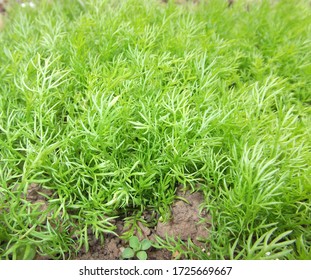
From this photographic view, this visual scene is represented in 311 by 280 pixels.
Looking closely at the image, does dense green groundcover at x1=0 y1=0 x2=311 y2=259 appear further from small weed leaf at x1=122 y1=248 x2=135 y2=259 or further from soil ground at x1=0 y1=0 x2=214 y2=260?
small weed leaf at x1=122 y1=248 x2=135 y2=259

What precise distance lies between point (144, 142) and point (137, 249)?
0.59m

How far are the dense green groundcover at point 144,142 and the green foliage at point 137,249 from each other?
10cm

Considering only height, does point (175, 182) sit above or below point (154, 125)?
below

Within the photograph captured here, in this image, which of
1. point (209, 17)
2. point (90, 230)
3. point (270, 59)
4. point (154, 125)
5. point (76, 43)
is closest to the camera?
point (90, 230)

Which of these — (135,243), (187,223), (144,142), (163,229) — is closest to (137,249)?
(135,243)

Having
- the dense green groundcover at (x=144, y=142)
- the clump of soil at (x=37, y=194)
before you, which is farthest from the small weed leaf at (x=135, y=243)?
the clump of soil at (x=37, y=194)

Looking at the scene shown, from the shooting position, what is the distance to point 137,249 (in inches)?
64.4

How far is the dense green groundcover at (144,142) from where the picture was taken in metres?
1.60

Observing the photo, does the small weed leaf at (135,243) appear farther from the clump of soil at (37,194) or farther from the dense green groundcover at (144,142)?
the clump of soil at (37,194)

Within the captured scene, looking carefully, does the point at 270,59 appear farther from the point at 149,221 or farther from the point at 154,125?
the point at 149,221

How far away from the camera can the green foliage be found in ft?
5.31

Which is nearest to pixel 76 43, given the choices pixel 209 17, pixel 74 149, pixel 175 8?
pixel 74 149

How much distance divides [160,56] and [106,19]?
628 millimetres

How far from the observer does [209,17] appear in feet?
9.14
